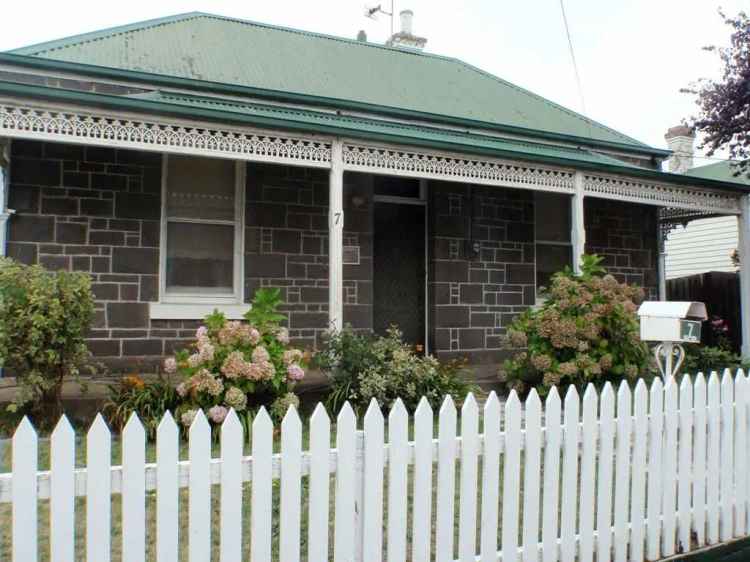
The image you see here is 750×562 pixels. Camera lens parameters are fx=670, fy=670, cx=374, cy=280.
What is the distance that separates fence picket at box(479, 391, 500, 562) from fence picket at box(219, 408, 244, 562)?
47.5 inches

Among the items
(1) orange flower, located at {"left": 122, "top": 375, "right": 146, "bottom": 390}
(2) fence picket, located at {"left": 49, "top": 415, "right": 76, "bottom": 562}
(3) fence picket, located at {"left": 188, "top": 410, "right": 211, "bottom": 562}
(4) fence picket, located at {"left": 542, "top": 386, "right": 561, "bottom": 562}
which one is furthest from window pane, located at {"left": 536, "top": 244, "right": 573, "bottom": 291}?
(2) fence picket, located at {"left": 49, "top": 415, "right": 76, "bottom": 562}

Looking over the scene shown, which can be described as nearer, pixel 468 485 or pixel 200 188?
pixel 468 485

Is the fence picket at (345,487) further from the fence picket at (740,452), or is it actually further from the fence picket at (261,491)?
the fence picket at (740,452)

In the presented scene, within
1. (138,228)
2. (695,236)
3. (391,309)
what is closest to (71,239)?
(138,228)

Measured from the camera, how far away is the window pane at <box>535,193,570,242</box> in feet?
35.8

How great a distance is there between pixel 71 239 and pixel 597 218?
8.14 meters

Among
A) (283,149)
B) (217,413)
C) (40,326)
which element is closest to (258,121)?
(283,149)

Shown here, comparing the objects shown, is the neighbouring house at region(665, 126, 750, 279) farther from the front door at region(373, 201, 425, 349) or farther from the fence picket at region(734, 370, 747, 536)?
the fence picket at region(734, 370, 747, 536)

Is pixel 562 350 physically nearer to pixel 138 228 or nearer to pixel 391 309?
pixel 391 309

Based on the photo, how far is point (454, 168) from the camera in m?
8.27

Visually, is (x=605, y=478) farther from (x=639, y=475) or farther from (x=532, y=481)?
(x=532, y=481)

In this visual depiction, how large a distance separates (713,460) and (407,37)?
11.4m

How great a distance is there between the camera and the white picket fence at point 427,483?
2.56 m

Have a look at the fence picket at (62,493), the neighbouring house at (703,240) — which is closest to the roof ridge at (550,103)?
the neighbouring house at (703,240)
